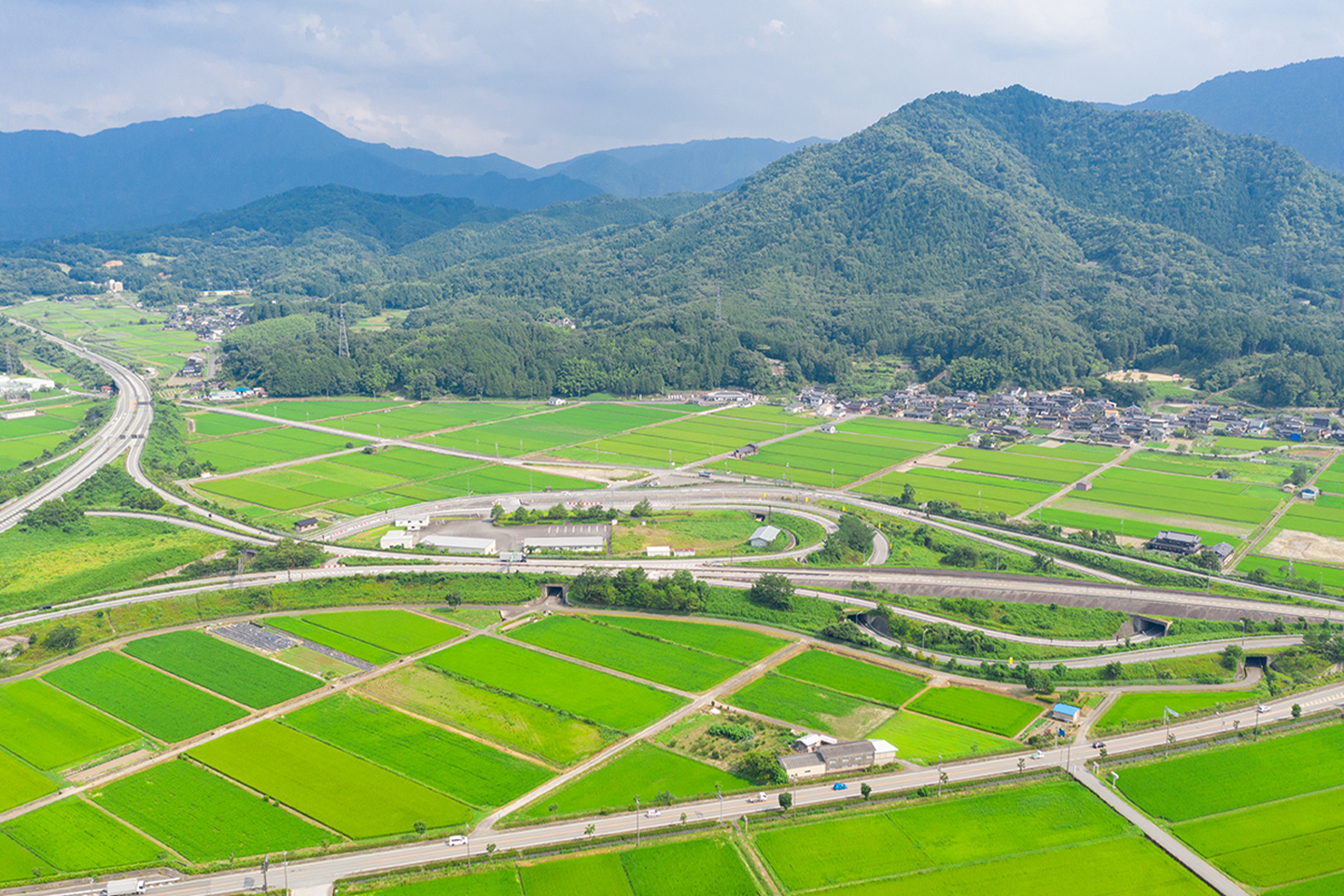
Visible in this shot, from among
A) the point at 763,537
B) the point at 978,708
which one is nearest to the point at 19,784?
the point at 978,708

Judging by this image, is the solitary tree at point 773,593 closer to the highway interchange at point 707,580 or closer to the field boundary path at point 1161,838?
the highway interchange at point 707,580

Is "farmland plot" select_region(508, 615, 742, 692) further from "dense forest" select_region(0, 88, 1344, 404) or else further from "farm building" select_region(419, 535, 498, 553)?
"dense forest" select_region(0, 88, 1344, 404)

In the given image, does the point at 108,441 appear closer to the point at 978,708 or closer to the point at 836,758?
the point at 836,758

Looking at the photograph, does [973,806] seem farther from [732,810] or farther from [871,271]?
[871,271]

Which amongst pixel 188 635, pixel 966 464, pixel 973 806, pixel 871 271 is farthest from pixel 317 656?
pixel 871 271

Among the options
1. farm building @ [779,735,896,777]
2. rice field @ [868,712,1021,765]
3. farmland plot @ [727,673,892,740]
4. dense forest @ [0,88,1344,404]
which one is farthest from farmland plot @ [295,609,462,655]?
dense forest @ [0,88,1344,404]

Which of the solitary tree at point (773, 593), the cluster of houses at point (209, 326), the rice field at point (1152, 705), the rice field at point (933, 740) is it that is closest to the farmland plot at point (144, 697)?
the solitary tree at point (773, 593)
